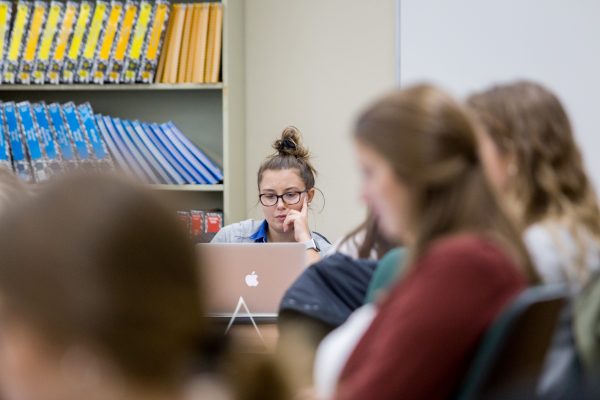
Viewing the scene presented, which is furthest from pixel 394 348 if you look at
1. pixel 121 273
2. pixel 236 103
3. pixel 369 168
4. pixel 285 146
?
pixel 236 103

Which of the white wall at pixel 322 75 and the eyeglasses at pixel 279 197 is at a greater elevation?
the white wall at pixel 322 75

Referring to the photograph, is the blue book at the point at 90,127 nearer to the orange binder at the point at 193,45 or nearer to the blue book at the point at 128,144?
the blue book at the point at 128,144

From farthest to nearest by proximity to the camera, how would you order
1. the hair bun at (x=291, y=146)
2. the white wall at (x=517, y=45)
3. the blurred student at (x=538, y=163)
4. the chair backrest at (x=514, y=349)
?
the white wall at (x=517, y=45)
the hair bun at (x=291, y=146)
the blurred student at (x=538, y=163)
the chair backrest at (x=514, y=349)

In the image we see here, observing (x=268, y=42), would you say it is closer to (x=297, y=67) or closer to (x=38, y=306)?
(x=297, y=67)

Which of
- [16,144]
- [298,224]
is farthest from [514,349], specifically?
[16,144]

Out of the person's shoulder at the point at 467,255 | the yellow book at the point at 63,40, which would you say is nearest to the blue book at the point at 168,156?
the yellow book at the point at 63,40

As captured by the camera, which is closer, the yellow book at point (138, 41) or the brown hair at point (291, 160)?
the brown hair at point (291, 160)

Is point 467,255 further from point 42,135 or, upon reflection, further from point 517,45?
point 42,135

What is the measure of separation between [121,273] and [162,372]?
0.32ft

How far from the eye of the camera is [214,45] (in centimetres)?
349

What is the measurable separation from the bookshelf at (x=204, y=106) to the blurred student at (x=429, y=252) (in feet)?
7.29

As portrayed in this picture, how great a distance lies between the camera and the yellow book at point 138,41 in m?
3.48

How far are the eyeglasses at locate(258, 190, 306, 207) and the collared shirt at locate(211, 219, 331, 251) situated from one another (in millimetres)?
85

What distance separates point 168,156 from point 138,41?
19.8 inches
